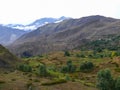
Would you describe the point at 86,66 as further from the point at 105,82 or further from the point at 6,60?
the point at 105,82

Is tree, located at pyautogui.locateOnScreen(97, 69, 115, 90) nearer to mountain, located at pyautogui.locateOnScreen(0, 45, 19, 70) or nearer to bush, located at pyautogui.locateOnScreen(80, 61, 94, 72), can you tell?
mountain, located at pyautogui.locateOnScreen(0, 45, 19, 70)

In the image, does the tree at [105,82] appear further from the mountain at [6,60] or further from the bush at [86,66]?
the bush at [86,66]

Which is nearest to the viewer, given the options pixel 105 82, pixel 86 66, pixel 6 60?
pixel 105 82

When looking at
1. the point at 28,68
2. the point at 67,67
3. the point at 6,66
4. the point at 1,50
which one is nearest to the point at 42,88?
the point at 28,68

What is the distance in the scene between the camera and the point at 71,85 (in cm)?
6944

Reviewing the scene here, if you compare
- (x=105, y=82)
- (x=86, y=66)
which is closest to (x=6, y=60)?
(x=86, y=66)

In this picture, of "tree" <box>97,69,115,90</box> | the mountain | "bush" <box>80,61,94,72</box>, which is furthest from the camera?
"bush" <box>80,61,94,72</box>

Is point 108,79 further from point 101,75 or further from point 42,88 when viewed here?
point 42,88

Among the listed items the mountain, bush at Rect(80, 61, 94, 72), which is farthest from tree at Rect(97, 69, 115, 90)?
bush at Rect(80, 61, 94, 72)

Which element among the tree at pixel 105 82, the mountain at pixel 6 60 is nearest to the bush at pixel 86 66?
the mountain at pixel 6 60

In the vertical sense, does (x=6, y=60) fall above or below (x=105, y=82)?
above

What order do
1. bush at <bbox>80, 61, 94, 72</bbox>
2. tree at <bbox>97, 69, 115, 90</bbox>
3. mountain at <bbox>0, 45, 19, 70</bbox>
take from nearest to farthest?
tree at <bbox>97, 69, 115, 90</bbox> → mountain at <bbox>0, 45, 19, 70</bbox> → bush at <bbox>80, 61, 94, 72</bbox>

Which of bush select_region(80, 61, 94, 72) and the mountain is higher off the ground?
the mountain

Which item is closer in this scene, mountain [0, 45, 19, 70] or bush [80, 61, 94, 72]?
mountain [0, 45, 19, 70]
